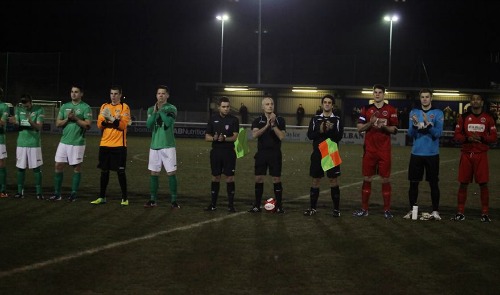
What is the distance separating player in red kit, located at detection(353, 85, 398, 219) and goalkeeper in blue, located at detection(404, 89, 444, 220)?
377 millimetres

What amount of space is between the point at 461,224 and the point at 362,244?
2611 millimetres

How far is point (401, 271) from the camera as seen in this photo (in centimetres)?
673

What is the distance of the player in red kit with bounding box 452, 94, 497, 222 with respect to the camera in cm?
1018

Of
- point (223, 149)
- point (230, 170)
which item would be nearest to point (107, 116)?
point (223, 149)

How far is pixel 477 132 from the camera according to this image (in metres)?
10.2

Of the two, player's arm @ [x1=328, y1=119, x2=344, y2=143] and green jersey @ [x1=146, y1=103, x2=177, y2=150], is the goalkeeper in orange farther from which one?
player's arm @ [x1=328, y1=119, x2=344, y2=143]

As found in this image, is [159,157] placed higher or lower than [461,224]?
higher

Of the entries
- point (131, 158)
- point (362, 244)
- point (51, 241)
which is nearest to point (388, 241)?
point (362, 244)

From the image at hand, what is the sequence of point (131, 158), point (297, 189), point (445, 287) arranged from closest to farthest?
1. point (445, 287)
2. point (297, 189)
3. point (131, 158)

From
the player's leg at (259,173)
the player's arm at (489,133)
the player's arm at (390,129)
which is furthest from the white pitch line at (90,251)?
the player's arm at (489,133)

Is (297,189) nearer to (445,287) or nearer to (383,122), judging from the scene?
(383,122)

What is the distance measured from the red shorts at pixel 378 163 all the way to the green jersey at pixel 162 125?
3.49 meters

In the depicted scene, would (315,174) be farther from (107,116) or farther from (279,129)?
(107,116)

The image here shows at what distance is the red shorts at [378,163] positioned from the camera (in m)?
10.3
